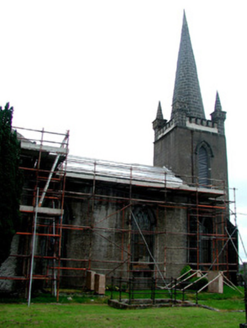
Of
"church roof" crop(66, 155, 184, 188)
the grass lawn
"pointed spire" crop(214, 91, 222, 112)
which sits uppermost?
"pointed spire" crop(214, 91, 222, 112)

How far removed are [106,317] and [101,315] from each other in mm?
425

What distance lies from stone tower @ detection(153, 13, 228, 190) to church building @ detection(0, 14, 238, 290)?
8cm

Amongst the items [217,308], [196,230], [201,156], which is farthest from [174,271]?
[201,156]

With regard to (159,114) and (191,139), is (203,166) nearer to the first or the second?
(191,139)

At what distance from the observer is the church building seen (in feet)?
52.1

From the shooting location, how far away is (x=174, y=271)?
65.6 ft

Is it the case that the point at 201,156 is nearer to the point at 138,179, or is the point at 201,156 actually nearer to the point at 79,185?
the point at 138,179

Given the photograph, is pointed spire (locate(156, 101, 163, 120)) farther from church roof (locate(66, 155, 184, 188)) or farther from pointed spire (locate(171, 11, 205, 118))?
church roof (locate(66, 155, 184, 188))

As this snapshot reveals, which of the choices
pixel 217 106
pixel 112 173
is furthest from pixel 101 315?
pixel 217 106

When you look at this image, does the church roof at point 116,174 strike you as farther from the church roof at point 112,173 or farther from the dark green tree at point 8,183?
the dark green tree at point 8,183

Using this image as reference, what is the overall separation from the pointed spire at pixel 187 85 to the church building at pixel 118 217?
1831 millimetres

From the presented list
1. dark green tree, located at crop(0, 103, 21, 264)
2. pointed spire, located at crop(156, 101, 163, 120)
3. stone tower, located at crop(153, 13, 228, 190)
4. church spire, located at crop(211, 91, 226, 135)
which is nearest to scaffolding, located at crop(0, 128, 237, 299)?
dark green tree, located at crop(0, 103, 21, 264)

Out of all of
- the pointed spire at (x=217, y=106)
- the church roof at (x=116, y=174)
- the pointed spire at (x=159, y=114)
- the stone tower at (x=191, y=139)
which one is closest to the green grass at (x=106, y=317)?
the church roof at (x=116, y=174)

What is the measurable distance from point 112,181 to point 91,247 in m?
3.51
